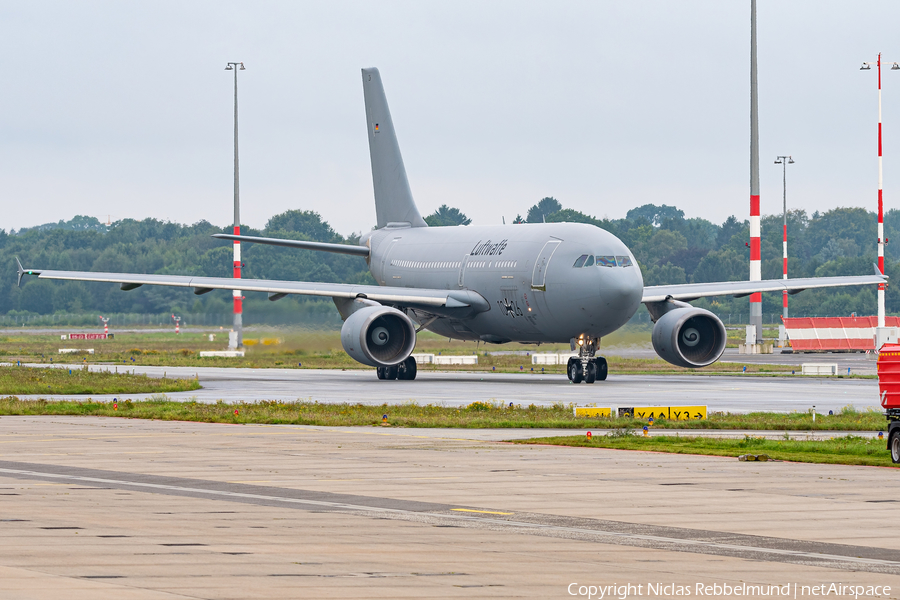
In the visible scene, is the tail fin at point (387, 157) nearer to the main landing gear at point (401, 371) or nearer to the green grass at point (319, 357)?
the green grass at point (319, 357)

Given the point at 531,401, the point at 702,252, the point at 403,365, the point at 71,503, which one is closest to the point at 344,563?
the point at 71,503

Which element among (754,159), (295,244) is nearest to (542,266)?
(295,244)

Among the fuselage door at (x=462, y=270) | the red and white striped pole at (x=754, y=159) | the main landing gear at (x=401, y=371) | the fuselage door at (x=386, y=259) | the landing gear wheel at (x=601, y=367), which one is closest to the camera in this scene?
the landing gear wheel at (x=601, y=367)

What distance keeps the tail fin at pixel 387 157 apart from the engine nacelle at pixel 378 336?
1330 centimetres

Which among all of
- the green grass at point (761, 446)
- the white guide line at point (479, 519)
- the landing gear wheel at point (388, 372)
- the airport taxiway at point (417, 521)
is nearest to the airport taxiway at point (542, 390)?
the landing gear wheel at point (388, 372)

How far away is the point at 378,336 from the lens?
1714 inches

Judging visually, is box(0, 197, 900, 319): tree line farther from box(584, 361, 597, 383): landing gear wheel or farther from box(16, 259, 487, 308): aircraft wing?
box(584, 361, 597, 383): landing gear wheel

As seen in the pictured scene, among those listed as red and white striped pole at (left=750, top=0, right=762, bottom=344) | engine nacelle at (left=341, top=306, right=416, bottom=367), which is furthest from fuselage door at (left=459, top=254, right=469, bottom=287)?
red and white striped pole at (left=750, top=0, right=762, bottom=344)

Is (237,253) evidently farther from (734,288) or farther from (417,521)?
(417,521)

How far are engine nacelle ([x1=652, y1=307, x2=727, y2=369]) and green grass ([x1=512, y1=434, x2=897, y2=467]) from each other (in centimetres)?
1900

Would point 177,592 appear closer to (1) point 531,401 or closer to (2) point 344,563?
(2) point 344,563

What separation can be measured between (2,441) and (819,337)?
5517 centimetres

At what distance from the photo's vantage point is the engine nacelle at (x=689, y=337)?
42.5 metres

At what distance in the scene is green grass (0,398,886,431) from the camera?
26.3 metres
